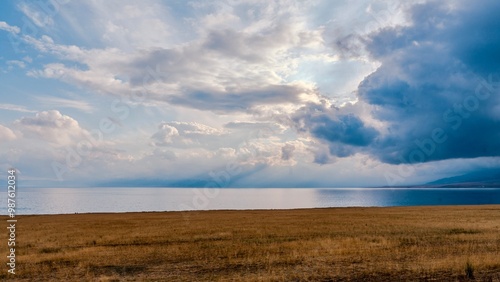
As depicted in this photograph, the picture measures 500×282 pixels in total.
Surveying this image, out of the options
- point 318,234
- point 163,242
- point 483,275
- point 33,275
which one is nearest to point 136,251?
point 163,242

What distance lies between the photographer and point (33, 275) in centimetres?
2150

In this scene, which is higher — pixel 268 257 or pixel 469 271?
pixel 469 271

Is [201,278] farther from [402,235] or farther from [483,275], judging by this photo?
[402,235]

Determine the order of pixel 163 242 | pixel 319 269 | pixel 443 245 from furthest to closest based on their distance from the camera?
1. pixel 163 242
2. pixel 443 245
3. pixel 319 269

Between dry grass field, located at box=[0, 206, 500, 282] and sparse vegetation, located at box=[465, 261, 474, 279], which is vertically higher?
sparse vegetation, located at box=[465, 261, 474, 279]

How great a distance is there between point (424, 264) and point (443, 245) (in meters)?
9.11

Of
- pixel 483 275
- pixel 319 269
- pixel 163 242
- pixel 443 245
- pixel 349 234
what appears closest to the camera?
pixel 483 275

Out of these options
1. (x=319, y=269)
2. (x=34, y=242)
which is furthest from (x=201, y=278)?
(x=34, y=242)

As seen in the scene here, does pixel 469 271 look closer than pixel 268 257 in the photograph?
Yes

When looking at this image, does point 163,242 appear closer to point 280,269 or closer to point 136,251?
point 136,251

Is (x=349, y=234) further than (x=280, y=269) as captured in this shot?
Yes

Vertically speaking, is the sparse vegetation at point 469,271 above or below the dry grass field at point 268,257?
above

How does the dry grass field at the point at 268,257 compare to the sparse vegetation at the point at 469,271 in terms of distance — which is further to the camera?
the dry grass field at the point at 268,257

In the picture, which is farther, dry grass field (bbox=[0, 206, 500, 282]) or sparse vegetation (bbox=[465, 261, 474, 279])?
dry grass field (bbox=[0, 206, 500, 282])
